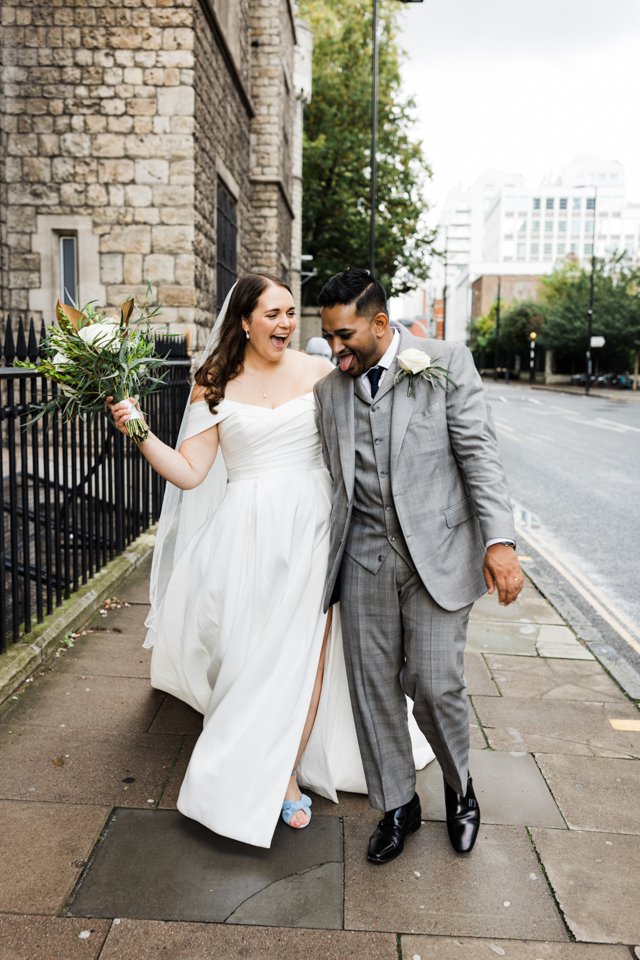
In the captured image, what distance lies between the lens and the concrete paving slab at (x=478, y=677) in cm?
465

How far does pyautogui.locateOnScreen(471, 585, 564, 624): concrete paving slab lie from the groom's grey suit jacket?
318 centimetres

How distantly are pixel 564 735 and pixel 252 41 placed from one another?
18540 millimetres

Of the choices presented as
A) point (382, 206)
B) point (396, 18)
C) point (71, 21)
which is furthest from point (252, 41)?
point (396, 18)

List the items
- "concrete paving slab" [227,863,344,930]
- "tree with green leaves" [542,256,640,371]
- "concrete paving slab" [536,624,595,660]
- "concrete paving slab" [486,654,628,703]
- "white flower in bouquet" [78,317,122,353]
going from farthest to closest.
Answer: "tree with green leaves" [542,256,640,371]
"concrete paving slab" [536,624,595,660]
"concrete paving slab" [486,654,628,703]
"white flower in bouquet" [78,317,122,353]
"concrete paving slab" [227,863,344,930]

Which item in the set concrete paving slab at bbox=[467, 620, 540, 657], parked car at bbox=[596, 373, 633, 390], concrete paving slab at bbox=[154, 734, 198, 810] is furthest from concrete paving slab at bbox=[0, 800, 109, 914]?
parked car at bbox=[596, 373, 633, 390]

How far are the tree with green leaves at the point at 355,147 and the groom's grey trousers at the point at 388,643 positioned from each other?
101ft

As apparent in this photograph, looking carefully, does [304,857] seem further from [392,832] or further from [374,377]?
[374,377]

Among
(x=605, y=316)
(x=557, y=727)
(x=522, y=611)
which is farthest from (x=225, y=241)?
(x=605, y=316)

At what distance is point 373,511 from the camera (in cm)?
297

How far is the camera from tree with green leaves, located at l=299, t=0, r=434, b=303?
1268 inches

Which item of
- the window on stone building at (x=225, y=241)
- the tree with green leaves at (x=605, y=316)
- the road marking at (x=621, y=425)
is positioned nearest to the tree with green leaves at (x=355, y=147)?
the road marking at (x=621, y=425)

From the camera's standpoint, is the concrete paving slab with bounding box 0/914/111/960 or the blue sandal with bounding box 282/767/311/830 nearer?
the concrete paving slab with bounding box 0/914/111/960

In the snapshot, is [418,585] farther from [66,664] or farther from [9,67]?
[9,67]

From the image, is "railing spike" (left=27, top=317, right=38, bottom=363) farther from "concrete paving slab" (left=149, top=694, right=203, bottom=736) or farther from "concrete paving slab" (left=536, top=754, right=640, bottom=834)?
"concrete paving slab" (left=536, top=754, right=640, bottom=834)
